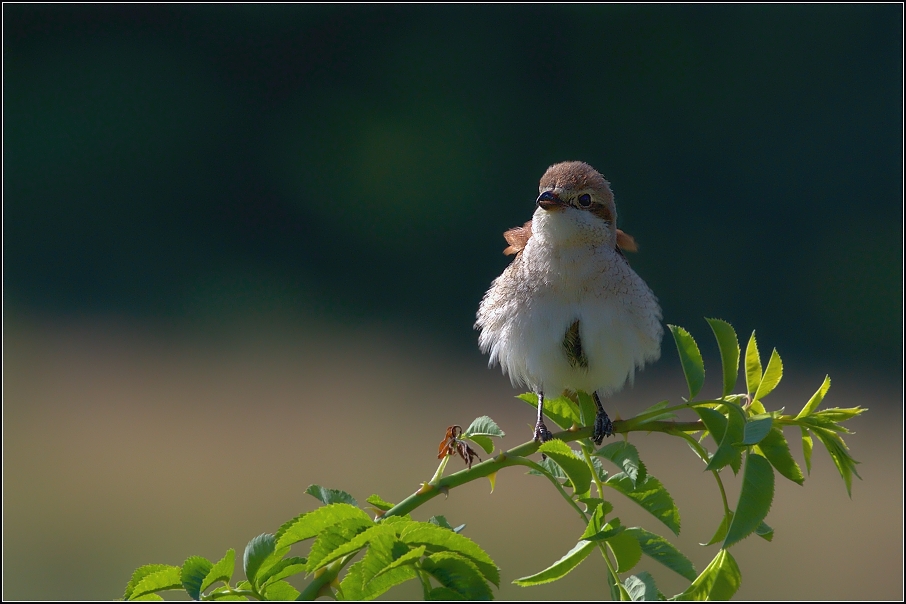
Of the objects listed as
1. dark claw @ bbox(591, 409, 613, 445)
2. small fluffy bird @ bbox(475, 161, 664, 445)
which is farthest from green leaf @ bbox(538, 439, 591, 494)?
small fluffy bird @ bbox(475, 161, 664, 445)

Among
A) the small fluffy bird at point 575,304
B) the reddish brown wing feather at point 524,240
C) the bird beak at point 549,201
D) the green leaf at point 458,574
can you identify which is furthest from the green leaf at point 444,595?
the reddish brown wing feather at point 524,240

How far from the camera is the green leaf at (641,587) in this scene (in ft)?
4.92

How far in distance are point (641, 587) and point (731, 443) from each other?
314mm

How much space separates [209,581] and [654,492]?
845 mm

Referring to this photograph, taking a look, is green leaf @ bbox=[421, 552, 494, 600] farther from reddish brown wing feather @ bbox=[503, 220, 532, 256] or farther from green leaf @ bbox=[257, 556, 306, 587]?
reddish brown wing feather @ bbox=[503, 220, 532, 256]

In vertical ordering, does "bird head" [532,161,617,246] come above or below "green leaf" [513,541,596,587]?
above

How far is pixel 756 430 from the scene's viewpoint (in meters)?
1.42

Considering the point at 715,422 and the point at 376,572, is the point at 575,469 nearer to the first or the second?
the point at 715,422

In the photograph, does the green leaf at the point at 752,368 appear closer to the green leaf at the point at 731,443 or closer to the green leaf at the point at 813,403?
the green leaf at the point at 813,403

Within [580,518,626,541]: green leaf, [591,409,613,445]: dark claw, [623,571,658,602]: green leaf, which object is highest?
[591,409,613,445]: dark claw

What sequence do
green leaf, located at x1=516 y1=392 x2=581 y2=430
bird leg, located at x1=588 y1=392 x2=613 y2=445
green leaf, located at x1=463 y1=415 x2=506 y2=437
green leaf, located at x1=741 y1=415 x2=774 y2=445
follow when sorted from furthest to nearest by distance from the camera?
1. bird leg, located at x1=588 y1=392 x2=613 y2=445
2. green leaf, located at x1=516 y1=392 x2=581 y2=430
3. green leaf, located at x1=463 y1=415 x2=506 y2=437
4. green leaf, located at x1=741 y1=415 x2=774 y2=445

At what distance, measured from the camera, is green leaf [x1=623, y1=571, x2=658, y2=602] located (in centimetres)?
150

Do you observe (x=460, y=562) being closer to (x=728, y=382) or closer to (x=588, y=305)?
(x=728, y=382)

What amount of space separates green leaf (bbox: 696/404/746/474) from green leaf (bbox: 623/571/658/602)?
0.83 feet
